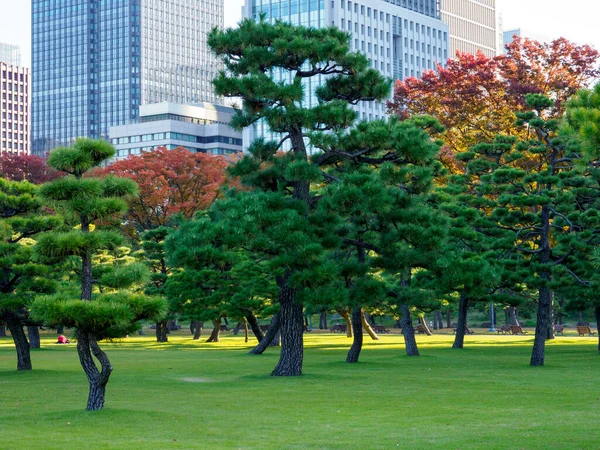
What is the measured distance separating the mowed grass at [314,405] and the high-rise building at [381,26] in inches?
3018

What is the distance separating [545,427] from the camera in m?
14.9

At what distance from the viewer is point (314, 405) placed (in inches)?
742

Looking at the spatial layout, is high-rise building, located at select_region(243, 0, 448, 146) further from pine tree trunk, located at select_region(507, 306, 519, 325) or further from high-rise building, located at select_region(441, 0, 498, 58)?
pine tree trunk, located at select_region(507, 306, 519, 325)

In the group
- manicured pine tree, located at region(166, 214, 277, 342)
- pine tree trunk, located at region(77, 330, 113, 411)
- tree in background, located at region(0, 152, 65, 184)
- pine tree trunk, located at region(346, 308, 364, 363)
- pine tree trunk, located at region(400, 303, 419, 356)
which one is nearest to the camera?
pine tree trunk, located at region(77, 330, 113, 411)

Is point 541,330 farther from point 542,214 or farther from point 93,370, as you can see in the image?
point 93,370

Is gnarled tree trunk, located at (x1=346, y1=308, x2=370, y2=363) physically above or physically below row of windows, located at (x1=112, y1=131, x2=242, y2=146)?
below

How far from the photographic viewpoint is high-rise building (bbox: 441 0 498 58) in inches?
5522

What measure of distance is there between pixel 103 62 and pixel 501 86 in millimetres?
145900

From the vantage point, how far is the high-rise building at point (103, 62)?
180750mm

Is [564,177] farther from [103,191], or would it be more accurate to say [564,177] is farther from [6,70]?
[6,70]

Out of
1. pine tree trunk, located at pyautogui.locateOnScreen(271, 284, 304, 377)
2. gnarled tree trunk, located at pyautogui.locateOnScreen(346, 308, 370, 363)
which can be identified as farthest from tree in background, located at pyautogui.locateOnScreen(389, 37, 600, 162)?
pine tree trunk, located at pyautogui.locateOnScreen(271, 284, 304, 377)

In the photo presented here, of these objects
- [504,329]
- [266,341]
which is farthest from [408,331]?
[504,329]

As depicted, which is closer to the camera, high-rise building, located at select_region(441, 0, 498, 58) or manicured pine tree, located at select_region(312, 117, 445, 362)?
manicured pine tree, located at select_region(312, 117, 445, 362)

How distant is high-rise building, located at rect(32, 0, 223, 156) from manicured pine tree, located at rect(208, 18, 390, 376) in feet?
502
